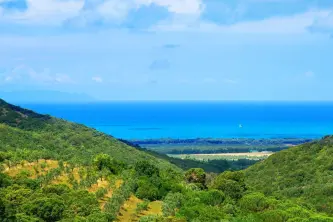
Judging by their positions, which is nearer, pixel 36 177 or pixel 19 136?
pixel 36 177

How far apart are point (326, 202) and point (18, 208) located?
140 ft

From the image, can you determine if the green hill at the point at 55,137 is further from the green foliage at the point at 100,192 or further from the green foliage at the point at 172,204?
the green foliage at the point at 172,204

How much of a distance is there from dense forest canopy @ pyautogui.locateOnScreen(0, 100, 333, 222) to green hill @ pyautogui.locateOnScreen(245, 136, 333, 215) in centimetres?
18

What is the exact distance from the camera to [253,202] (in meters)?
49.0

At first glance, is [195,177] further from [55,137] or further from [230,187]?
[55,137]

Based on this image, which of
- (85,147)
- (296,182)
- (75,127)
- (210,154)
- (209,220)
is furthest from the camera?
(210,154)

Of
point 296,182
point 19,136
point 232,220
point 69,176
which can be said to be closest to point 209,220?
point 232,220

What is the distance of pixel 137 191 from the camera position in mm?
45969

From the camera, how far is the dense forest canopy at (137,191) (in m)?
34.1

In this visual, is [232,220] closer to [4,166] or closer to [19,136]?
[4,166]

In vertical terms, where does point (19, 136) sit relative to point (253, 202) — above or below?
above

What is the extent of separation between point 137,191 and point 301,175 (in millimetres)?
41825

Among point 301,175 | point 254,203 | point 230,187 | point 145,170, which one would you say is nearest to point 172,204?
point 254,203

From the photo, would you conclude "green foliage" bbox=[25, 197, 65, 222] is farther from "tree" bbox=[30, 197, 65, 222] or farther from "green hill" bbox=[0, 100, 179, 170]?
"green hill" bbox=[0, 100, 179, 170]
